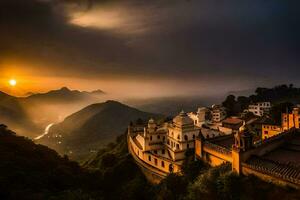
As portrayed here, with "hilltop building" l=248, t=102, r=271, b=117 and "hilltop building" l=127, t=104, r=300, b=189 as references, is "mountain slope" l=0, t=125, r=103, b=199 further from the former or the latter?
"hilltop building" l=248, t=102, r=271, b=117

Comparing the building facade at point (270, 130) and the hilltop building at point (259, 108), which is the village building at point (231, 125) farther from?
the hilltop building at point (259, 108)

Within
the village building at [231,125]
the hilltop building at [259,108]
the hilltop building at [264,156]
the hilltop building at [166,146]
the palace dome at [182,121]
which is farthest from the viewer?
the hilltop building at [259,108]

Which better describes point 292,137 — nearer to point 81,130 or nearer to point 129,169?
point 129,169

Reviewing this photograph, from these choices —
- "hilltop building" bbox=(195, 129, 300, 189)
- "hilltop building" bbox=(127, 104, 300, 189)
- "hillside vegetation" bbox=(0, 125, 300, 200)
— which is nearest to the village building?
"hilltop building" bbox=(127, 104, 300, 189)

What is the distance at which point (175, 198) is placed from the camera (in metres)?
28.5

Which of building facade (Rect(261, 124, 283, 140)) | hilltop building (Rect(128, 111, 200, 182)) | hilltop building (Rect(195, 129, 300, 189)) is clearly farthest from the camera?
building facade (Rect(261, 124, 283, 140))

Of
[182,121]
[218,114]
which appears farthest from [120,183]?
[218,114]

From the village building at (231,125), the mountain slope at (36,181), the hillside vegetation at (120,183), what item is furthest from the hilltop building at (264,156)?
the village building at (231,125)

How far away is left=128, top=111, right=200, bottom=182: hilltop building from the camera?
41.4m

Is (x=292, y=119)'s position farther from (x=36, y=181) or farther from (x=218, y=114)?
(x=36, y=181)

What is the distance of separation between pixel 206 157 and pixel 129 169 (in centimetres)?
2160

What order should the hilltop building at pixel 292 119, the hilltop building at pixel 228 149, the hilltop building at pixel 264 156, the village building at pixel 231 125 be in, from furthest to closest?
the village building at pixel 231 125 < the hilltop building at pixel 292 119 < the hilltop building at pixel 228 149 < the hilltop building at pixel 264 156

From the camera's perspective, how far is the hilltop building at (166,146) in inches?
1629

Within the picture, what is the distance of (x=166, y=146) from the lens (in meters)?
47.8
